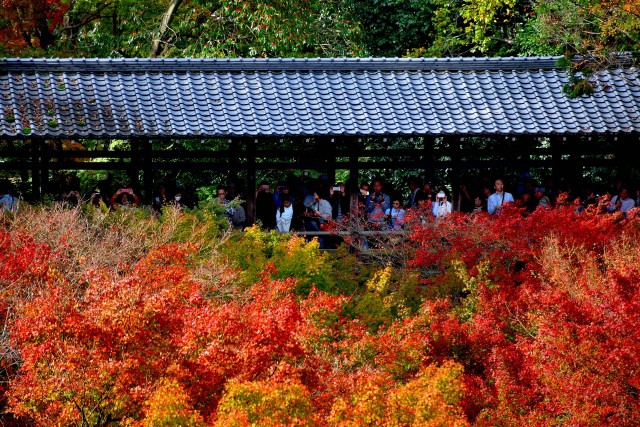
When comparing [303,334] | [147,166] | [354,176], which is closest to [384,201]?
[354,176]

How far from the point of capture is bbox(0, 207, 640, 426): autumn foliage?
813 cm

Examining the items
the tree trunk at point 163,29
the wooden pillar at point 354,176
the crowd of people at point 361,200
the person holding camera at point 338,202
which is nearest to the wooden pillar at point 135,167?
the crowd of people at point 361,200

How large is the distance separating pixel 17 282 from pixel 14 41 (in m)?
16.8

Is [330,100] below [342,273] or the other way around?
the other way around

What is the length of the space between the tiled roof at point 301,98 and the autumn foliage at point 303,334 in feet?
11.5

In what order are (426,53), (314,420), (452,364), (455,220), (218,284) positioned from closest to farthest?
1. (314,420)
2. (452,364)
3. (218,284)
4. (455,220)
5. (426,53)

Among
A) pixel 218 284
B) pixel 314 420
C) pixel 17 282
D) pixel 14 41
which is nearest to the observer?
pixel 314 420

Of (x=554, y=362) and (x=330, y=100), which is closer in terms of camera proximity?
(x=554, y=362)

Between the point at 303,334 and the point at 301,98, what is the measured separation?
8.63 metres

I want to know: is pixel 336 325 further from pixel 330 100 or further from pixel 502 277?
pixel 330 100

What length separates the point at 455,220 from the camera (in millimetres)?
14820

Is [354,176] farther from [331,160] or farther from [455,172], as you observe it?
[455,172]

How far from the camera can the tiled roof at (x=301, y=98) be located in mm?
16922

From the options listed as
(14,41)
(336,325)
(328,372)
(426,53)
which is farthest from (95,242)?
(426,53)
